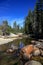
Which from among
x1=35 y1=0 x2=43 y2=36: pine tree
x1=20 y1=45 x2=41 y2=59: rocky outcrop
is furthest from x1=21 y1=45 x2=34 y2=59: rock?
x1=35 y1=0 x2=43 y2=36: pine tree

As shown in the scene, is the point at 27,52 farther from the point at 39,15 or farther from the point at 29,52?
the point at 39,15

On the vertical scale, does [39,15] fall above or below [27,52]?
above

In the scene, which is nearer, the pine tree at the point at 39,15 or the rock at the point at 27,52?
the rock at the point at 27,52

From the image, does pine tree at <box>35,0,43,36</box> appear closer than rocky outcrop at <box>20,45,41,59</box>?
Result: No

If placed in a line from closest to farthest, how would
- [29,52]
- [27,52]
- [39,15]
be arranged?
[27,52]
[29,52]
[39,15]

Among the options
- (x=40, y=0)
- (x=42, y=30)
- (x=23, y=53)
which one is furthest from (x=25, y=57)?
(x=40, y=0)

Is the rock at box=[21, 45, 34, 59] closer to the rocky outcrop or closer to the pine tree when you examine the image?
the rocky outcrop

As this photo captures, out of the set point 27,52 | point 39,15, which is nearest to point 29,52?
point 27,52

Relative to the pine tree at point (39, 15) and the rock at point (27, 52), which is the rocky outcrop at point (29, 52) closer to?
the rock at point (27, 52)

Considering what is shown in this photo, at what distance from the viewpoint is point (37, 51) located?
1947 centimetres

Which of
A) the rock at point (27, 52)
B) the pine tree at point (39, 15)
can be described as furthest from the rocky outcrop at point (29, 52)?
the pine tree at point (39, 15)

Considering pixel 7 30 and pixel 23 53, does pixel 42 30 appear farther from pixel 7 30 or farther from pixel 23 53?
pixel 7 30

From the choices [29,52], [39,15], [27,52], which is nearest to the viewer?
[27,52]

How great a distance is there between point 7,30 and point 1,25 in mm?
4782
